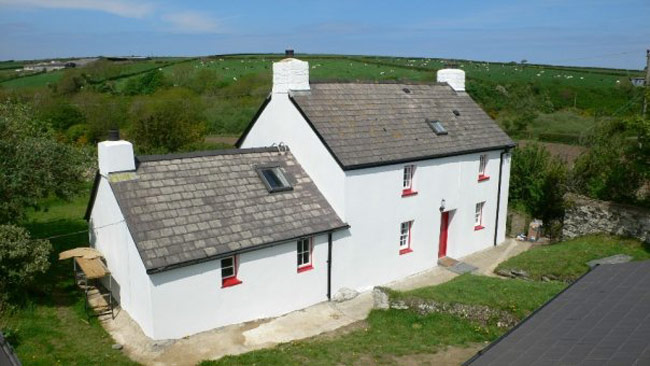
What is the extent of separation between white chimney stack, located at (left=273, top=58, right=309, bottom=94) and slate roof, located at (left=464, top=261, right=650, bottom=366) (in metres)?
12.5

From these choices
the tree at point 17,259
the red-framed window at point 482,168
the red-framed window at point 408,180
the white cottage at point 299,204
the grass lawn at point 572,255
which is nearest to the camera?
the tree at point 17,259

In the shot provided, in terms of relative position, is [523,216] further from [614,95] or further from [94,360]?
[614,95]

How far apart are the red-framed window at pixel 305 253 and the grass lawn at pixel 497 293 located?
11.1ft

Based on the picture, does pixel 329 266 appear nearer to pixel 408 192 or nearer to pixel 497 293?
pixel 408 192

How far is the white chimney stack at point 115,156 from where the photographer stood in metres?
15.6

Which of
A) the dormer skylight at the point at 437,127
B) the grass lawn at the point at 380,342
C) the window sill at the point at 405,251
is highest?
the dormer skylight at the point at 437,127

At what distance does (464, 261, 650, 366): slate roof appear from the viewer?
23.4 ft

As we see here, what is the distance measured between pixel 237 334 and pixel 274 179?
5829 mm

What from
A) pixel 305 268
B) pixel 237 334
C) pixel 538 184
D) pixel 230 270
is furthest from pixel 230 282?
pixel 538 184

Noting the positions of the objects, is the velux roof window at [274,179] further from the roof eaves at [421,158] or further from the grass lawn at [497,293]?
the grass lawn at [497,293]

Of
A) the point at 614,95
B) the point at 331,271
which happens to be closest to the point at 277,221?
the point at 331,271

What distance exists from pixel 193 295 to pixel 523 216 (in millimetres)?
19115

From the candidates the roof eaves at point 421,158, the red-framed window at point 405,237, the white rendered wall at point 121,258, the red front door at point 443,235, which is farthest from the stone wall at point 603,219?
the white rendered wall at point 121,258

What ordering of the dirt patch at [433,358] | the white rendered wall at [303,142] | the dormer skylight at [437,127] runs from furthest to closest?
the dormer skylight at [437,127], the white rendered wall at [303,142], the dirt patch at [433,358]
